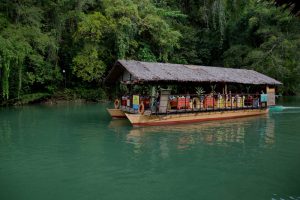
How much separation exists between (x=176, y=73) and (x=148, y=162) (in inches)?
338

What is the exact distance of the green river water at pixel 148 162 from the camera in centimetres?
712

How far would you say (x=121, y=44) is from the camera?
27984mm

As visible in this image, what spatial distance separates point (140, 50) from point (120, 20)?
13.3 ft

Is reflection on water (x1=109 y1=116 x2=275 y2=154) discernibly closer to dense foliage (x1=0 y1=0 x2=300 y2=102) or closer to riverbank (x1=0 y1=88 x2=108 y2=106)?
dense foliage (x1=0 y1=0 x2=300 y2=102)

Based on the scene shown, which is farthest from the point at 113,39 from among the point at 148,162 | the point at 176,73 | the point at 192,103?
the point at 148,162

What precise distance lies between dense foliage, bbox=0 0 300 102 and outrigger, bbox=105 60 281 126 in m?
6.99

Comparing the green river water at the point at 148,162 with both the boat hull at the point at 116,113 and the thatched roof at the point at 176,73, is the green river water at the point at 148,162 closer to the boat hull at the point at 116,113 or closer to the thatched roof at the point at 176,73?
the boat hull at the point at 116,113

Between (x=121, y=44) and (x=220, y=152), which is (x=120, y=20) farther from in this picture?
Answer: (x=220, y=152)

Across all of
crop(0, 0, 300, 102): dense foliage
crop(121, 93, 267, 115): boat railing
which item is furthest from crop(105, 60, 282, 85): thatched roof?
crop(0, 0, 300, 102): dense foliage

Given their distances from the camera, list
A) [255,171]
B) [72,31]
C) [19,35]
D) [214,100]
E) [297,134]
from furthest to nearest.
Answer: [72,31] < [19,35] < [214,100] < [297,134] < [255,171]

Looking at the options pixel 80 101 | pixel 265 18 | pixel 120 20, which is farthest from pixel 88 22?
pixel 265 18

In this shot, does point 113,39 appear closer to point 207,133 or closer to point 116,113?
point 116,113

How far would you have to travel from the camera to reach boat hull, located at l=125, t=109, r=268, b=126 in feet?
51.4

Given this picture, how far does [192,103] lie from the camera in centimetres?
1745
